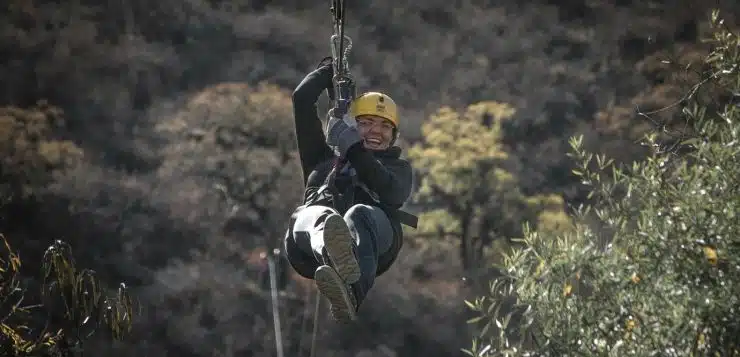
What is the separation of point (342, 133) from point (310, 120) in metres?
0.35

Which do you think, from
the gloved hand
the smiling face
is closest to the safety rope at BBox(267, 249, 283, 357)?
the smiling face

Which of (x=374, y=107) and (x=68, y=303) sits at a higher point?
(x=374, y=107)

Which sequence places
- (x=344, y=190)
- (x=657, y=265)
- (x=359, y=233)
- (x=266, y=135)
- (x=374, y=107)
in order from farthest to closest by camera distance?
(x=266, y=135) < (x=374, y=107) < (x=344, y=190) < (x=359, y=233) < (x=657, y=265)

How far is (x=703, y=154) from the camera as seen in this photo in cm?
541

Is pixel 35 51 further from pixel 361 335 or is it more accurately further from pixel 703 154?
pixel 703 154

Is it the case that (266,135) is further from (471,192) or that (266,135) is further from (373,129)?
(373,129)

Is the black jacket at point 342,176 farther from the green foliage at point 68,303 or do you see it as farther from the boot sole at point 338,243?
the green foliage at point 68,303

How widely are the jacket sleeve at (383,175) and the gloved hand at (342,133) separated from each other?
0.14ft

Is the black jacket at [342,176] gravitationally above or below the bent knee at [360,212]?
above

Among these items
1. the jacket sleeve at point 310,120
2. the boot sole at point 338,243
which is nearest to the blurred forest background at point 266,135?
the jacket sleeve at point 310,120

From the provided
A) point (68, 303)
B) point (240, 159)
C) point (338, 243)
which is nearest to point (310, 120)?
point (338, 243)

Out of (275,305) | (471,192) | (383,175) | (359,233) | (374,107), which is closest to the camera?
(359,233)

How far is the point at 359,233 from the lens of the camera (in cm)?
604

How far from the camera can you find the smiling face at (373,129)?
6.65 m
